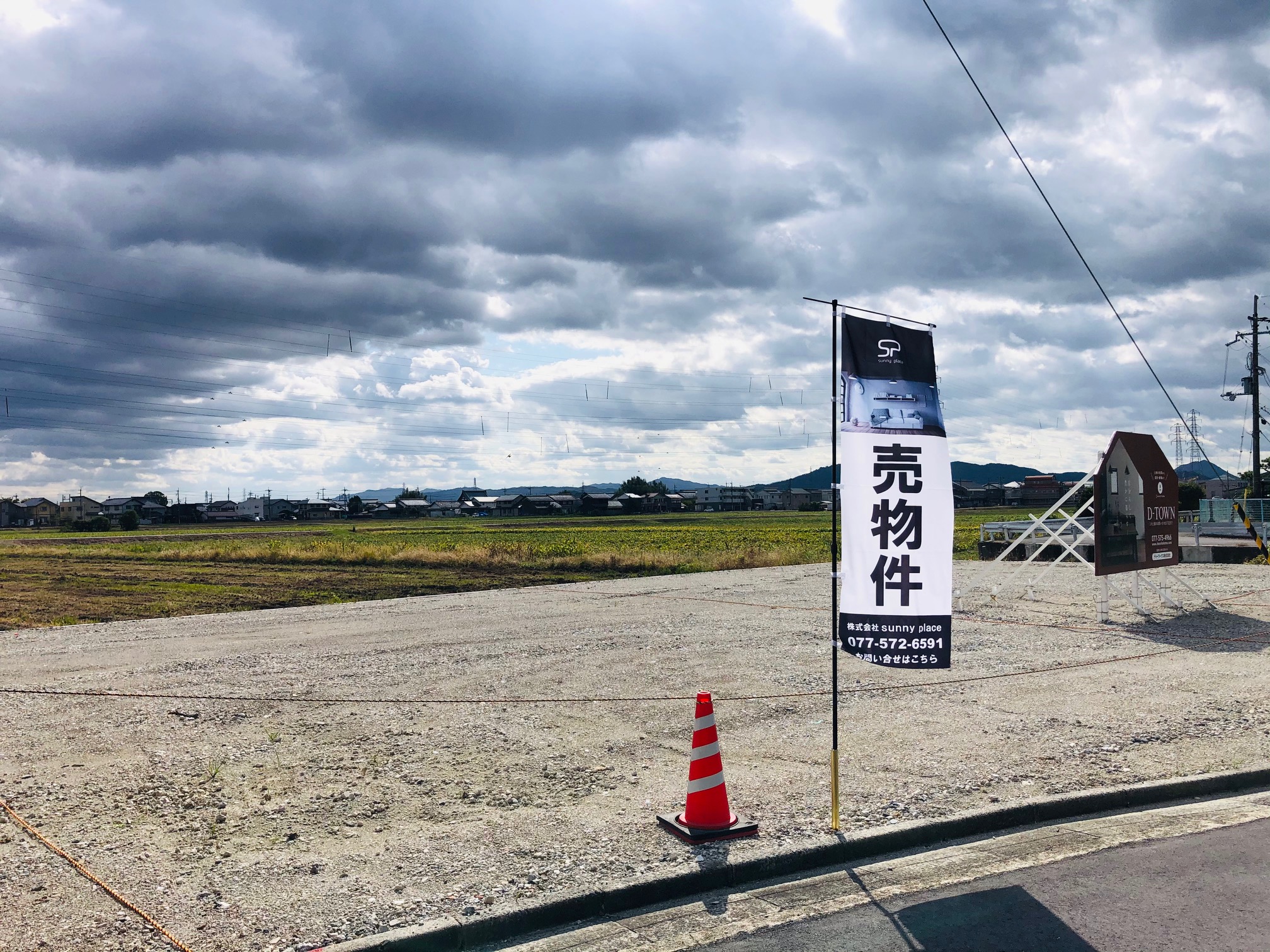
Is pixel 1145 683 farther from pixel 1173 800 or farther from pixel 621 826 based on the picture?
pixel 621 826

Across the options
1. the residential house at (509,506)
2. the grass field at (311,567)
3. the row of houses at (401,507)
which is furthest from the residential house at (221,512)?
the grass field at (311,567)

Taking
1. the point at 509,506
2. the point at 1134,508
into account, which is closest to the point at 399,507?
the point at 509,506

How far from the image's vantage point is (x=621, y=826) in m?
6.57

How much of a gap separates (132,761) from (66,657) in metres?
7.76

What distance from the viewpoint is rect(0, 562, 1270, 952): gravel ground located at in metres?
5.64

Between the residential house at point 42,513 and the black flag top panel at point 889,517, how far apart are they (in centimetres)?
16008

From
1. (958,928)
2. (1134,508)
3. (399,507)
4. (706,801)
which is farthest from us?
(399,507)

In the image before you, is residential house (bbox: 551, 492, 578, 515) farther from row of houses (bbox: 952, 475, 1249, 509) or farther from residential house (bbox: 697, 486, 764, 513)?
row of houses (bbox: 952, 475, 1249, 509)

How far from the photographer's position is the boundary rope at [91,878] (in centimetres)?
493

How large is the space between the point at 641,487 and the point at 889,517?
188693 millimetres

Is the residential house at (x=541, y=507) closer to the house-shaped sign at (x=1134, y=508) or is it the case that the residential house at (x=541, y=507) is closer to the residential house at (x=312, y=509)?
the residential house at (x=312, y=509)

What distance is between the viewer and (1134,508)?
16.8 metres

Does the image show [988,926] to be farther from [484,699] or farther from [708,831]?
[484,699]

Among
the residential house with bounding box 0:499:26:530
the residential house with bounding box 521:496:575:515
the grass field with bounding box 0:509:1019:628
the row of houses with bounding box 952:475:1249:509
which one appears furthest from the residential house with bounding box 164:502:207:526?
the row of houses with bounding box 952:475:1249:509
